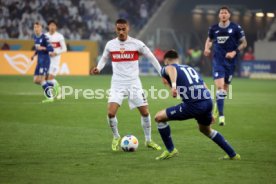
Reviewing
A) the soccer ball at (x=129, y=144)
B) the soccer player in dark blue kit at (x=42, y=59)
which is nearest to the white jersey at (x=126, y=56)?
the soccer ball at (x=129, y=144)

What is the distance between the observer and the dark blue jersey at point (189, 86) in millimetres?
9727

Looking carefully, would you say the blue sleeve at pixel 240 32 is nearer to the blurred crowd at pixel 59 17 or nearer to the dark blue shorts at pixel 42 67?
the dark blue shorts at pixel 42 67

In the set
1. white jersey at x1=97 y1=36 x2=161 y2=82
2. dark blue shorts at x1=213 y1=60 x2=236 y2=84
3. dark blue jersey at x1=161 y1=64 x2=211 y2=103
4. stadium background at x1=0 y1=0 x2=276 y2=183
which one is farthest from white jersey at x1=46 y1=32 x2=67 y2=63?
dark blue jersey at x1=161 y1=64 x2=211 y2=103

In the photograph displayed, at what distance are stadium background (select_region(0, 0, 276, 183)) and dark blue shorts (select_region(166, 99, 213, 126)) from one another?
2.25ft

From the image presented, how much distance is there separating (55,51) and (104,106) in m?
3.10


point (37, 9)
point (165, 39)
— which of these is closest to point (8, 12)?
point (37, 9)

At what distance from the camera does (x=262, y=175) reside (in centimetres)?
889

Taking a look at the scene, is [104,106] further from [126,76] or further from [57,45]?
[126,76]

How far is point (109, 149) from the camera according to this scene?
1140 cm

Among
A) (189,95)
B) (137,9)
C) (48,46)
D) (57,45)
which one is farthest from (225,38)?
(137,9)

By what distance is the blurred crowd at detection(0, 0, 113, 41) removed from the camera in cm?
4025

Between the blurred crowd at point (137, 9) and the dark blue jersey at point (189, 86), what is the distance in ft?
102

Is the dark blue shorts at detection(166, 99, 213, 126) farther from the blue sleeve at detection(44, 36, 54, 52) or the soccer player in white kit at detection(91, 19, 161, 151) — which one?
the blue sleeve at detection(44, 36, 54, 52)

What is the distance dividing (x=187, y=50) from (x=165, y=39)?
1.63 metres
